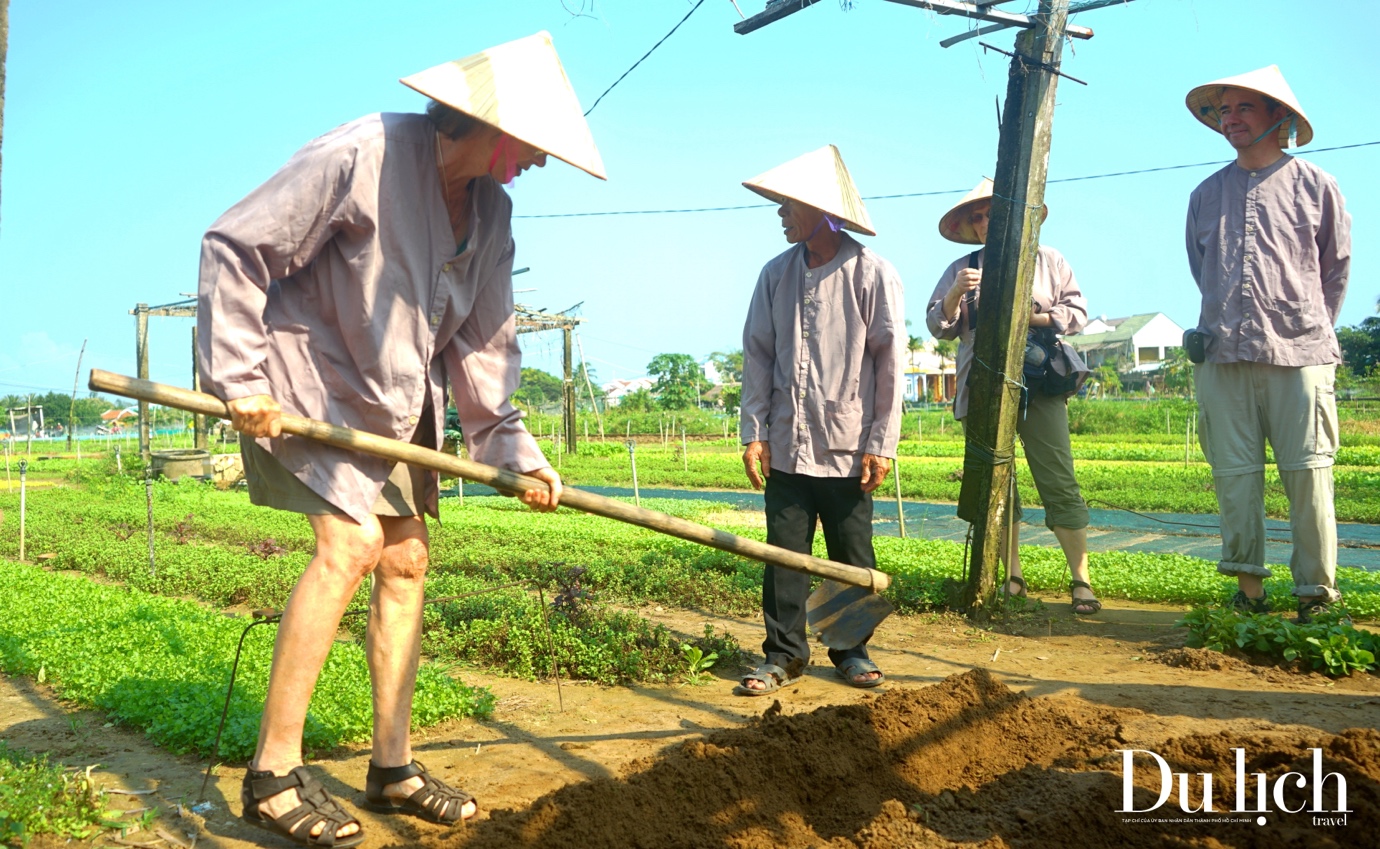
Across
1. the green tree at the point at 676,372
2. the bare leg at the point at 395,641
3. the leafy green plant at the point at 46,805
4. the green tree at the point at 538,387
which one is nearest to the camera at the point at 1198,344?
the bare leg at the point at 395,641

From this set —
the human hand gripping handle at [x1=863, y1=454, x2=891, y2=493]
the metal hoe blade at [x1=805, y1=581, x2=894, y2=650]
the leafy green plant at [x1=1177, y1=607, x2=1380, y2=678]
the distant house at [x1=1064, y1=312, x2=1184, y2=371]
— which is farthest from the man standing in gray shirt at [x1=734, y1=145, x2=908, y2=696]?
the distant house at [x1=1064, y1=312, x2=1184, y2=371]

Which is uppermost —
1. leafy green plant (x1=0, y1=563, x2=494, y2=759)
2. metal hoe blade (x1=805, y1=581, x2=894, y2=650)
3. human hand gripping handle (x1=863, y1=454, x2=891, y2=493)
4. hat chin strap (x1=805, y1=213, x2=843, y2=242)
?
hat chin strap (x1=805, y1=213, x2=843, y2=242)

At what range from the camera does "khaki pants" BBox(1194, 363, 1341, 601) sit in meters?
4.90

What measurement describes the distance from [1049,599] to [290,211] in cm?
511

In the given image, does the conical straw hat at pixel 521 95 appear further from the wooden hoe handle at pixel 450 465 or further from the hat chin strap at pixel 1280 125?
the hat chin strap at pixel 1280 125

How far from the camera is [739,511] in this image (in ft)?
44.8

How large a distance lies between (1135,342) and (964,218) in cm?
7704

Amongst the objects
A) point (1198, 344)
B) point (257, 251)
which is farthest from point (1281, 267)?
point (257, 251)

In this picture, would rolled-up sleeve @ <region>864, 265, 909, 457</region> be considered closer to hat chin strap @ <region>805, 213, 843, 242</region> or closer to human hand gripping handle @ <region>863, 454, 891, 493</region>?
human hand gripping handle @ <region>863, 454, 891, 493</region>

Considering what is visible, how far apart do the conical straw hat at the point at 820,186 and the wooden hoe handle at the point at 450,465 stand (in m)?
1.67

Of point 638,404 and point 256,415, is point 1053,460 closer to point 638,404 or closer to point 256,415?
point 256,415

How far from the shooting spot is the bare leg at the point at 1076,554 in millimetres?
5883

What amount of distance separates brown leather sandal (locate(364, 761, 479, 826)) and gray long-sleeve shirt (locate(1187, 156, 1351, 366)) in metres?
4.18

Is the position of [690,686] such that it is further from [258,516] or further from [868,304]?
[258,516]
